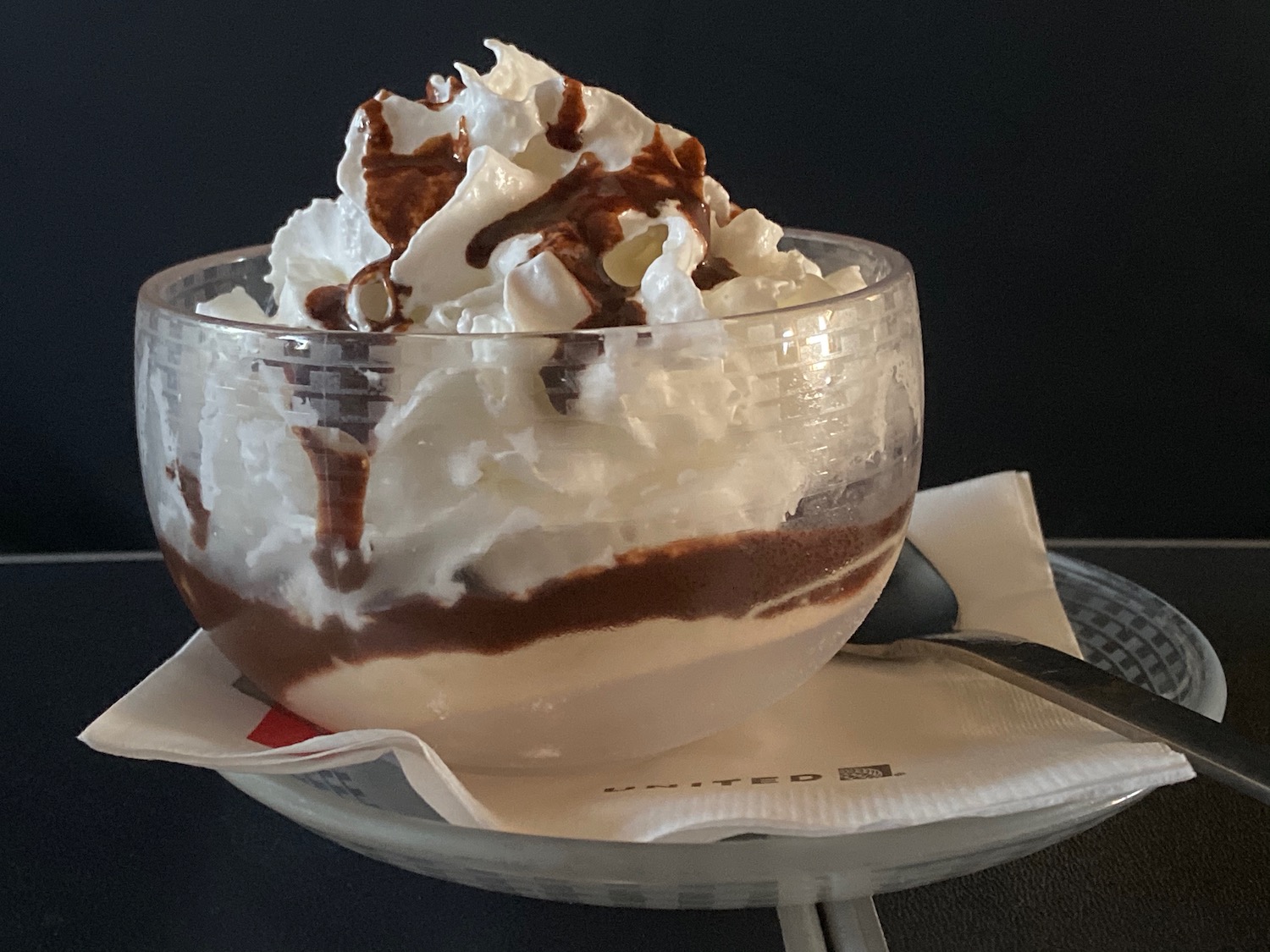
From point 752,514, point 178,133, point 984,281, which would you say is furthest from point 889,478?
point 178,133

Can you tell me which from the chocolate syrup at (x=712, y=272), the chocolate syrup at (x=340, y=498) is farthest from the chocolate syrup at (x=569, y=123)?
the chocolate syrup at (x=340, y=498)

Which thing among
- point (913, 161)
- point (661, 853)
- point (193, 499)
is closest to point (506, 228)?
point (193, 499)

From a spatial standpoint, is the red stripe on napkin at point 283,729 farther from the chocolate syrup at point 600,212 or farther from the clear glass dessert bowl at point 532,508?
the chocolate syrup at point 600,212

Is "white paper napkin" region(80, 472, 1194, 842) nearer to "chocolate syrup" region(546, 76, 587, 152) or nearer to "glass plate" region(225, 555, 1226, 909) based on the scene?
"glass plate" region(225, 555, 1226, 909)

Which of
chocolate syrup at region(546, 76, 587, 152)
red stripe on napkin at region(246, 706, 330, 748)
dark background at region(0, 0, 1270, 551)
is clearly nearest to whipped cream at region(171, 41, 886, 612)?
chocolate syrup at region(546, 76, 587, 152)

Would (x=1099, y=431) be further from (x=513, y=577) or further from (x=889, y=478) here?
(x=513, y=577)

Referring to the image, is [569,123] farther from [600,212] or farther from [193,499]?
[193,499]
